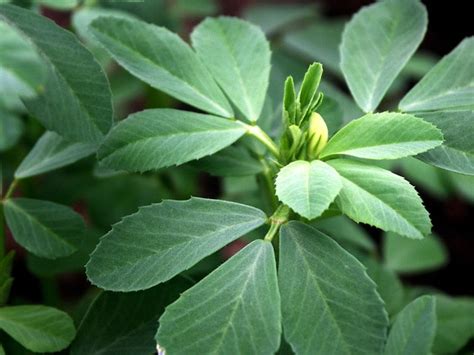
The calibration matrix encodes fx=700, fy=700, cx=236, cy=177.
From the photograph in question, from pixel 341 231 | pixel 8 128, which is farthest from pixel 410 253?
pixel 8 128

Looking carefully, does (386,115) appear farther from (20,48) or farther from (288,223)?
(20,48)

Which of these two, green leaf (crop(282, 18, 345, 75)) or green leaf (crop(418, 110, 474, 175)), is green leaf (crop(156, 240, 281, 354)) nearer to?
green leaf (crop(418, 110, 474, 175))

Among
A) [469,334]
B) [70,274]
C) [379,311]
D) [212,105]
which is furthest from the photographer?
[70,274]

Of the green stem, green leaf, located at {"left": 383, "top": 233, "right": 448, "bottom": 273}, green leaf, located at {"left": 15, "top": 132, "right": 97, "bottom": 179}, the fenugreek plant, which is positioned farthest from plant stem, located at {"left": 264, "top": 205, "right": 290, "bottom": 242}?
green leaf, located at {"left": 383, "top": 233, "right": 448, "bottom": 273}

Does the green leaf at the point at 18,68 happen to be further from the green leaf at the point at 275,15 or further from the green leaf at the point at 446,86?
the green leaf at the point at 275,15

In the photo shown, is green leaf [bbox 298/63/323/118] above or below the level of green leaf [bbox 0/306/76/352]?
above

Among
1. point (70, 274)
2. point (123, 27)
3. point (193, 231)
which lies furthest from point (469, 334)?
point (70, 274)

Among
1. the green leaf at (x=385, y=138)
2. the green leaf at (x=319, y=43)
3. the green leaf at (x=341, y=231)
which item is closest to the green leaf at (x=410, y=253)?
the green leaf at (x=341, y=231)
